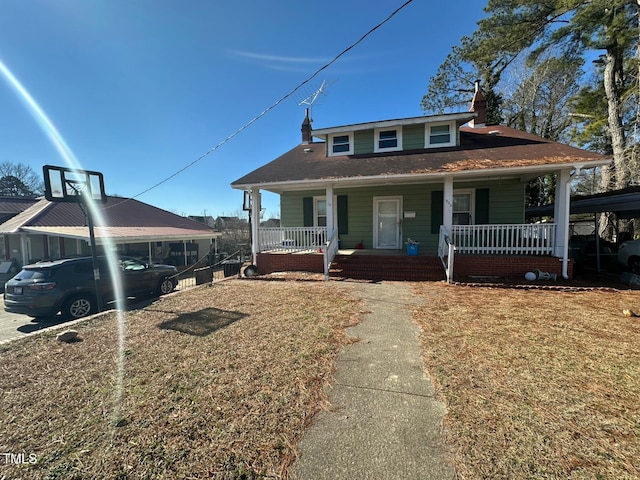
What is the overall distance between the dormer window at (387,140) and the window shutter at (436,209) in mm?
2351

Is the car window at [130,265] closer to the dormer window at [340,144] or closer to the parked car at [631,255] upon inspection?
the dormer window at [340,144]

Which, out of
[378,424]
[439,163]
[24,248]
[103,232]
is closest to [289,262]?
[439,163]

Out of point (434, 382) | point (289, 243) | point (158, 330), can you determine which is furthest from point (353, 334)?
point (289, 243)

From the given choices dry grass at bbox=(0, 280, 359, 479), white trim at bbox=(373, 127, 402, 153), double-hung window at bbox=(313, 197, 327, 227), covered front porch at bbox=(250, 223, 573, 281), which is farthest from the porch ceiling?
dry grass at bbox=(0, 280, 359, 479)

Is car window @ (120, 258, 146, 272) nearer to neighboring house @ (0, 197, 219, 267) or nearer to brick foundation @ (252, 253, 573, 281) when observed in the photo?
brick foundation @ (252, 253, 573, 281)

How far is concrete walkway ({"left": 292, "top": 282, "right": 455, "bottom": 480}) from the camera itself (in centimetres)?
189

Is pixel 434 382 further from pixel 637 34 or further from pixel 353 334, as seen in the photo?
pixel 637 34

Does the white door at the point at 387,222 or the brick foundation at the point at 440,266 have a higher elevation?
the white door at the point at 387,222

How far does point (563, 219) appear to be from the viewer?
25.4 feet

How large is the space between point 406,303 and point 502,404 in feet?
11.3

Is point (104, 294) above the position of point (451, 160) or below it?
below

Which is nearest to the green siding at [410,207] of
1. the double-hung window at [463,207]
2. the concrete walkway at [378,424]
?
the double-hung window at [463,207]

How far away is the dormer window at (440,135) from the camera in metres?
10.4

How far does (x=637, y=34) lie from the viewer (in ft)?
38.3
